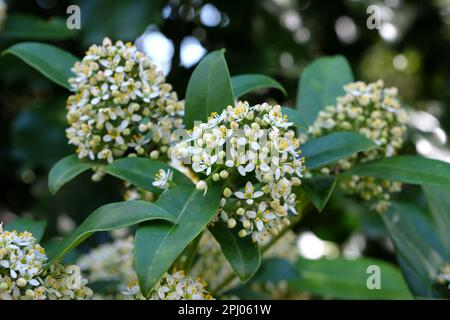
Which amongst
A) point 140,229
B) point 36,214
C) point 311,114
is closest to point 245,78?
point 311,114

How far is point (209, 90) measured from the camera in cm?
129

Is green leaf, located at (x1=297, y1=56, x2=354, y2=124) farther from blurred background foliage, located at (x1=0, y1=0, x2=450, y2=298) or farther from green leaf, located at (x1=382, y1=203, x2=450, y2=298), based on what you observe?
blurred background foliage, located at (x1=0, y1=0, x2=450, y2=298)

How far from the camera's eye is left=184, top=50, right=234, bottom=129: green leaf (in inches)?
50.0

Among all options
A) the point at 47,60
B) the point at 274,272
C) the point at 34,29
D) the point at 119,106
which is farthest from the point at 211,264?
the point at 34,29

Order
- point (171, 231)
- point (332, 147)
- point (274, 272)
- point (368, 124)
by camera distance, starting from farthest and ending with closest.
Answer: point (274, 272), point (368, 124), point (332, 147), point (171, 231)

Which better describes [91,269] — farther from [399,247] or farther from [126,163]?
[399,247]

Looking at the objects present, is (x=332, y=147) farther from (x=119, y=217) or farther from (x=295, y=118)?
(x=119, y=217)

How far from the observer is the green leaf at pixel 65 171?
1.28 m

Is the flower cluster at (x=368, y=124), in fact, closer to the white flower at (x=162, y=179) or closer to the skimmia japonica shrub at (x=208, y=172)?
the skimmia japonica shrub at (x=208, y=172)

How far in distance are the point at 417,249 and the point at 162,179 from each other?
80 centimetres

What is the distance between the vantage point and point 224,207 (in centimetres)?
118

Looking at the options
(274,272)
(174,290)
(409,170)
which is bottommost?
(274,272)

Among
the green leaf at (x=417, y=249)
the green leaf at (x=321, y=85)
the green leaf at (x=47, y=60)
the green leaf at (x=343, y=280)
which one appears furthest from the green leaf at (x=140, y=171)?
the green leaf at (x=343, y=280)

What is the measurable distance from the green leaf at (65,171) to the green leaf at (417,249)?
30.6 inches
